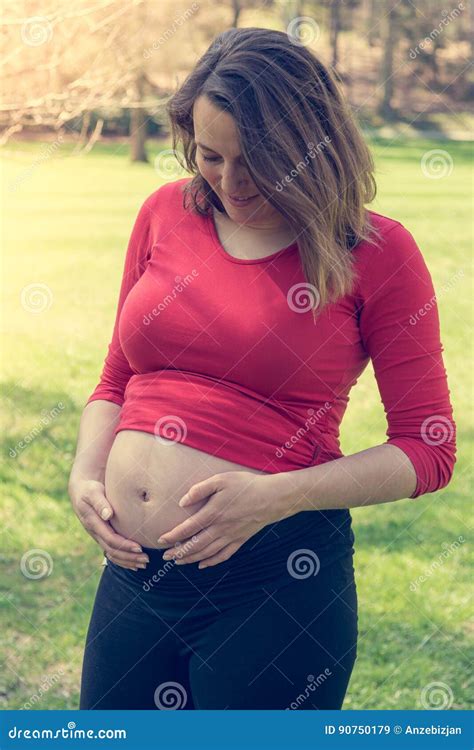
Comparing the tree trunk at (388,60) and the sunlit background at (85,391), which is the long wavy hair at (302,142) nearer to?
the sunlit background at (85,391)

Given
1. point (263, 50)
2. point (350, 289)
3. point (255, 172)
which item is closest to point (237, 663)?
point (350, 289)

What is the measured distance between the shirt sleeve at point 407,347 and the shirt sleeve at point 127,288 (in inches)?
17.2

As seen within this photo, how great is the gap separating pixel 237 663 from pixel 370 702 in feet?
5.71

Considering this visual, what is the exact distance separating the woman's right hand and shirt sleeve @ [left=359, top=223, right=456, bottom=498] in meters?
0.46

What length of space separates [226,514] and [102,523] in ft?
0.83

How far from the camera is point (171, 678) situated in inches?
66.7

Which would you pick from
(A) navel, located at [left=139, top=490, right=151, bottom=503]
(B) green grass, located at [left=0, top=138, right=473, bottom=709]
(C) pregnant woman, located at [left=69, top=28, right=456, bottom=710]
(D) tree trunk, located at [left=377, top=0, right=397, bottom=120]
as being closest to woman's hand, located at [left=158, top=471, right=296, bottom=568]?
(C) pregnant woman, located at [left=69, top=28, right=456, bottom=710]

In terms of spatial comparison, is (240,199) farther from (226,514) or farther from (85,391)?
(85,391)

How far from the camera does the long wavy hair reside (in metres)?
1.57

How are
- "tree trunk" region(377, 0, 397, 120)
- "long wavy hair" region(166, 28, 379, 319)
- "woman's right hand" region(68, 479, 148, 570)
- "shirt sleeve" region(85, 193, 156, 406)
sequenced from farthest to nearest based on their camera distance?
"tree trunk" region(377, 0, 397, 120) → "shirt sleeve" region(85, 193, 156, 406) → "woman's right hand" region(68, 479, 148, 570) → "long wavy hair" region(166, 28, 379, 319)

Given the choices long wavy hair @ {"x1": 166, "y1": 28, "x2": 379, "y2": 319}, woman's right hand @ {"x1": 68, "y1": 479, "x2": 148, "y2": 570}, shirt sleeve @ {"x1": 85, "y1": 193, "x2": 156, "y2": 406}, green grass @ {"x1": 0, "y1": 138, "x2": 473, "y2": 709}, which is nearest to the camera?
long wavy hair @ {"x1": 166, "y1": 28, "x2": 379, "y2": 319}

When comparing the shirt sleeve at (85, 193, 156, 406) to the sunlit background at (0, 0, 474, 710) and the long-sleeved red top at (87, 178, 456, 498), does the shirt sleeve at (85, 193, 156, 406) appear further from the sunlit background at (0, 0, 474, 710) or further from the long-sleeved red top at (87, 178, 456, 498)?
the sunlit background at (0, 0, 474, 710)

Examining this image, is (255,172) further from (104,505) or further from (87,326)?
(87,326)

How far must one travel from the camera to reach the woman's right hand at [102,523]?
1689 millimetres
